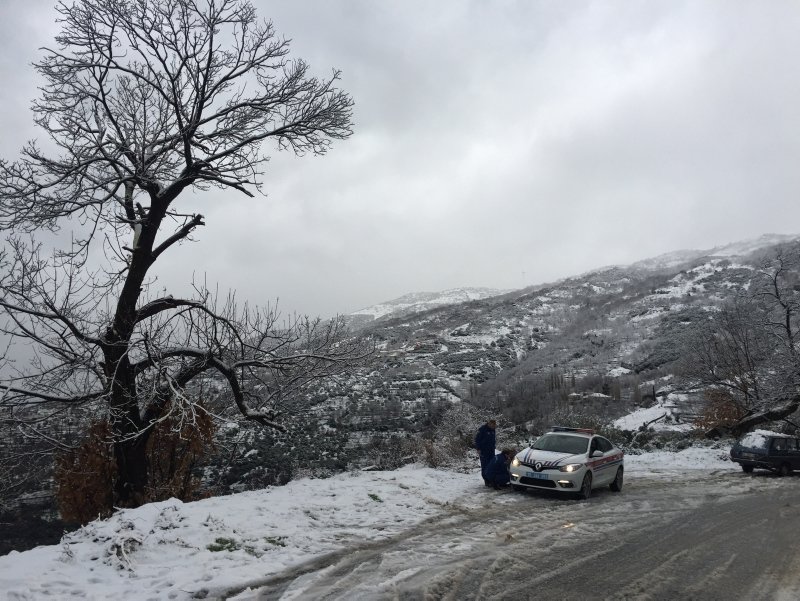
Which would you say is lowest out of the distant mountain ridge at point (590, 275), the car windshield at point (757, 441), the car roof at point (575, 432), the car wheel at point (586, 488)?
the car windshield at point (757, 441)

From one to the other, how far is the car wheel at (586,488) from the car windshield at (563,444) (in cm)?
63

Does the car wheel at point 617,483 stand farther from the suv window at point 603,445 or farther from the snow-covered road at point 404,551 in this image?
the snow-covered road at point 404,551

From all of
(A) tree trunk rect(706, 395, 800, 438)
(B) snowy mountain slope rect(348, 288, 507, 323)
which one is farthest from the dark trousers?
(B) snowy mountain slope rect(348, 288, 507, 323)

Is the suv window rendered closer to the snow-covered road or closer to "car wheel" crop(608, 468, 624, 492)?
"car wheel" crop(608, 468, 624, 492)

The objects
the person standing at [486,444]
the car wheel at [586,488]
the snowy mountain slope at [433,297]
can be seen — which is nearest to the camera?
the car wheel at [586,488]

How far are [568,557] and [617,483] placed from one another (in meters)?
7.50

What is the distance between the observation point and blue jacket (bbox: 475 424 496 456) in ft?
44.2

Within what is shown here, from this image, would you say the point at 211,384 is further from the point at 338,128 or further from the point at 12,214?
the point at 338,128

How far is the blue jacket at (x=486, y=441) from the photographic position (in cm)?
1348

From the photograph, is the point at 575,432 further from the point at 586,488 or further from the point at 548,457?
the point at 586,488

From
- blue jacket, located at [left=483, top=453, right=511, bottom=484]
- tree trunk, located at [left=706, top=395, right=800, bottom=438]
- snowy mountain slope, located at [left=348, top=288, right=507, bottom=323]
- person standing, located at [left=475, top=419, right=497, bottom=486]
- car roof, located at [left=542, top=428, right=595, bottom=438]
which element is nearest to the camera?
blue jacket, located at [left=483, top=453, right=511, bottom=484]

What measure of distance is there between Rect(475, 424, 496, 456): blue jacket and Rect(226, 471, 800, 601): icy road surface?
1698 millimetres

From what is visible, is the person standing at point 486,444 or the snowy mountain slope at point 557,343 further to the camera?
the snowy mountain slope at point 557,343

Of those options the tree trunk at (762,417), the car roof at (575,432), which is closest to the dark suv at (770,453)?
the tree trunk at (762,417)
